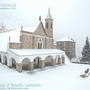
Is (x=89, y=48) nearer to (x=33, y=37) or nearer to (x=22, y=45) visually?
(x=33, y=37)

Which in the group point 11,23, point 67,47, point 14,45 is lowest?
point 67,47

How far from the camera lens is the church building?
15.6 meters

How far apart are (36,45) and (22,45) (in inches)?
140

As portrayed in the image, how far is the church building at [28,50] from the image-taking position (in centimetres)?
1559

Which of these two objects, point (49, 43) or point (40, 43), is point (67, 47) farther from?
point (40, 43)

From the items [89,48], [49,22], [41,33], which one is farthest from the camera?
[89,48]

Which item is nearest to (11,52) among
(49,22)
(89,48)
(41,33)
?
(41,33)

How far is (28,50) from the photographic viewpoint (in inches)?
720

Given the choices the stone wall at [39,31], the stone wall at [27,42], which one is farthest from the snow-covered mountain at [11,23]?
the stone wall at [27,42]

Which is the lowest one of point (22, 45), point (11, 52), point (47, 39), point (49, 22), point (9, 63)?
point (9, 63)

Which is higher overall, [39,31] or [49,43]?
[39,31]

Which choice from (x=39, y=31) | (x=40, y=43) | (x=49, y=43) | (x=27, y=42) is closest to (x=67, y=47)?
(x=49, y=43)

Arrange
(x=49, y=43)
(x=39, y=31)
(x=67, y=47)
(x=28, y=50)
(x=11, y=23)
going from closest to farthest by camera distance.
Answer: (x=28, y=50)
(x=39, y=31)
(x=49, y=43)
(x=67, y=47)
(x=11, y=23)

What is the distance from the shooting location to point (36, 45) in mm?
20844
